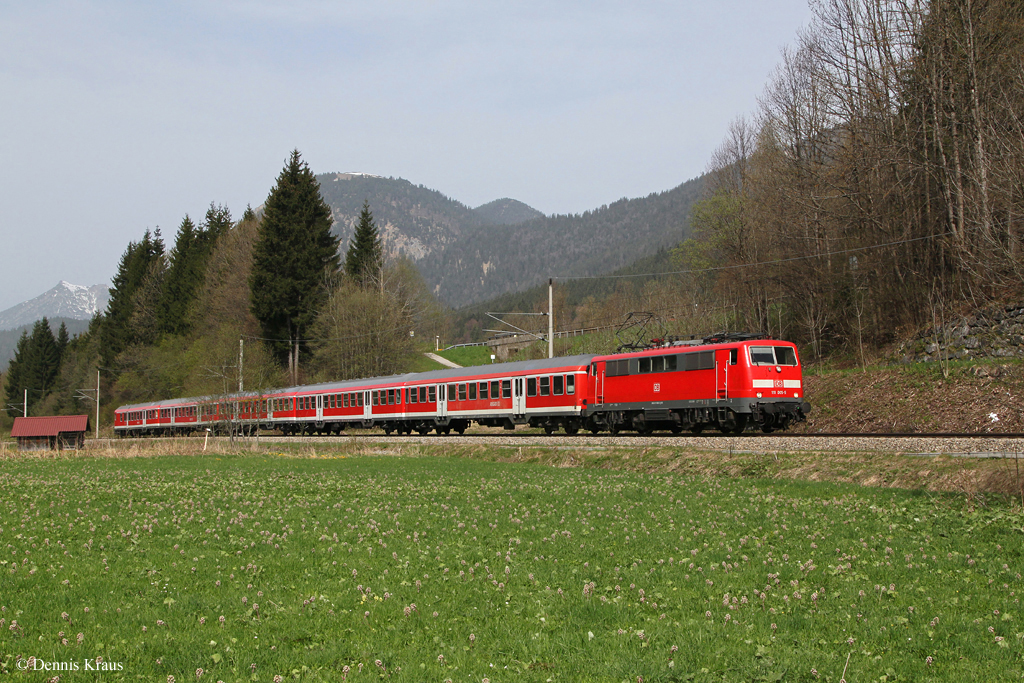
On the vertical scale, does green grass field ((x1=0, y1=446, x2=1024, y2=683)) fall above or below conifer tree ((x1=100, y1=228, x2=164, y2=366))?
below

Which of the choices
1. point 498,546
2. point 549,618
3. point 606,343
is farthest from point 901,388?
point 606,343

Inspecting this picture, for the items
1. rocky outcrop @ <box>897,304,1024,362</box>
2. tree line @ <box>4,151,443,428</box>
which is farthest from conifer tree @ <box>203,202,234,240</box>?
rocky outcrop @ <box>897,304,1024,362</box>

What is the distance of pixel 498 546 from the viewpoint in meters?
10.6

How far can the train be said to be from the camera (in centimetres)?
3120

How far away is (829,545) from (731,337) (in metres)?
23.0

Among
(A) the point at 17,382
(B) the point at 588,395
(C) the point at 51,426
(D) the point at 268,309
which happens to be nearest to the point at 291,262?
(D) the point at 268,309

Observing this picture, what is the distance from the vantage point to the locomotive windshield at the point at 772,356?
1217 inches

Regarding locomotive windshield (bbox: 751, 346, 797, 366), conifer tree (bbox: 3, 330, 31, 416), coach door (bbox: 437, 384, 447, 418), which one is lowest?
coach door (bbox: 437, 384, 447, 418)

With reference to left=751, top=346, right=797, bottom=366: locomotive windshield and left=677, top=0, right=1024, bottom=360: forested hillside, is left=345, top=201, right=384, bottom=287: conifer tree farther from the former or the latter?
left=751, top=346, right=797, bottom=366: locomotive windshield

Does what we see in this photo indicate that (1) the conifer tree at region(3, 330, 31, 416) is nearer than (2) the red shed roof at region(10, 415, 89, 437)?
No

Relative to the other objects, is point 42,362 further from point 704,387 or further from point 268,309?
point 704,387

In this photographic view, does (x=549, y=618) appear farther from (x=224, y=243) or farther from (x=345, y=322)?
(x=224, y=243)

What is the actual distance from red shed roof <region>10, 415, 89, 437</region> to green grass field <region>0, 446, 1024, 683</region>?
45493 millimetres

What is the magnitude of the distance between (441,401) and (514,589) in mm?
39820
